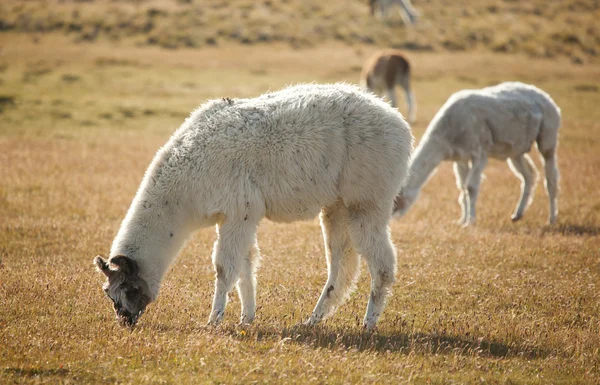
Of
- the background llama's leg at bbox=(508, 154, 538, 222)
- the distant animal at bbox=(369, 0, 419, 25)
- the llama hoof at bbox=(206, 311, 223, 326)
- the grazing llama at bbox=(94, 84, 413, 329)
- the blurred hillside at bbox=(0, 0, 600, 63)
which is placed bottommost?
the blurred hillside at bbox=(0, 0, 600, 63)

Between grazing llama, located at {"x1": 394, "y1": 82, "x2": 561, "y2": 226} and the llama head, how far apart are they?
6.90 metres

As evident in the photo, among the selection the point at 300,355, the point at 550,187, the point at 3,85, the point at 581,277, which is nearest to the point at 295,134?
the point at 300,355

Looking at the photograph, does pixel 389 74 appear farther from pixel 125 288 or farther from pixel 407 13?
pixel 407 13

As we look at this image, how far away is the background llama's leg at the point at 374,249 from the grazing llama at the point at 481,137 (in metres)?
5.66

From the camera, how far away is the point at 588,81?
3350cm

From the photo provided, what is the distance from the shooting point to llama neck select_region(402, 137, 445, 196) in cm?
1252

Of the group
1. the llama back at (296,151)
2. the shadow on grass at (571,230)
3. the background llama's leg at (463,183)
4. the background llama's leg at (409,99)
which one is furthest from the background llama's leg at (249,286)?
the background llama's leg at (409,99)

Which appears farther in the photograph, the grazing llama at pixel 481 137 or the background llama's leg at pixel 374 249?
the grazing llama at pixel 481 137

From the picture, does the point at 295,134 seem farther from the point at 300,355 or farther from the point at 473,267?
the point at 473,267

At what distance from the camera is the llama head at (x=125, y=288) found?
639cm

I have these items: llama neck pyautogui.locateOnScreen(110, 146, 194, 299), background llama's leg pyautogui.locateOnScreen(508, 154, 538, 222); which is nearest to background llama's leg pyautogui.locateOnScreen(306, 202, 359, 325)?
llama neck pyautogui.locateOnScreen(110, 146, 194, 299)

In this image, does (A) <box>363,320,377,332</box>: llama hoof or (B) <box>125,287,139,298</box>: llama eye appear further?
(A) <box>363,320,377,332</box>: llama hoof

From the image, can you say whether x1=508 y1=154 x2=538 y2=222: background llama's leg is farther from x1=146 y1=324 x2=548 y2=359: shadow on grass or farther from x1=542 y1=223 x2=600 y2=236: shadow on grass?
x1=146 y1=324 x2=548 y2=359: shadow on grass

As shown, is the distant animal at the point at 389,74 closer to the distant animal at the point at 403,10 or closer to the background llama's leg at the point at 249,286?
the background llama's leg at the point at 249,286
